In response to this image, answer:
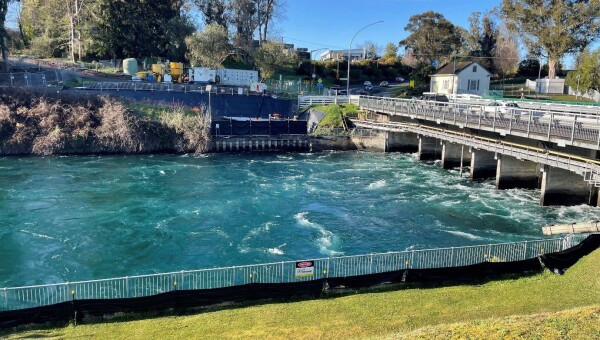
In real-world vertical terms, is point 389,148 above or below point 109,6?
below

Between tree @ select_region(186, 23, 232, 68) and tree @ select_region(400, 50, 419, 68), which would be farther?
tree @ select_region(400, 50, 419, 68)

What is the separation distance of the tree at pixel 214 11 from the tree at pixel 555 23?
52.2 m

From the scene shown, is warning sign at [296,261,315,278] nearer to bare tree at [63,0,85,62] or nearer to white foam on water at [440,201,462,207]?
white foam on water at [440,201,462,207]

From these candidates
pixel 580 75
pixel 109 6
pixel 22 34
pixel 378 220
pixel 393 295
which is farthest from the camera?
pixel 22 34

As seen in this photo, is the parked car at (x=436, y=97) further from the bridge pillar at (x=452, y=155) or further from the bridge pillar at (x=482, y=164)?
the bridge pillar at (x=482, y=164)

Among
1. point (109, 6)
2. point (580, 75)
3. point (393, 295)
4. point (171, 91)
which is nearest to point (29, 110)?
point (171, 91)

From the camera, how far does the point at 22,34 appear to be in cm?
9050

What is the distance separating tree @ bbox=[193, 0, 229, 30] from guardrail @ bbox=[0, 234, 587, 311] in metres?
82.5

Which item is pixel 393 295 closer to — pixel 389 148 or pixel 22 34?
pixel 389 148

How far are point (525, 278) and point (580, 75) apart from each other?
67.6 m

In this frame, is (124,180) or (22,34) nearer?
(124,180)

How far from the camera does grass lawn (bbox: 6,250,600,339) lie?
47.0ft

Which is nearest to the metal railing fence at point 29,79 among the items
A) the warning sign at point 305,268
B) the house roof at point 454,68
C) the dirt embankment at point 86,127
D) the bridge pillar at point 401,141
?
the dirt embankment at point 86,127

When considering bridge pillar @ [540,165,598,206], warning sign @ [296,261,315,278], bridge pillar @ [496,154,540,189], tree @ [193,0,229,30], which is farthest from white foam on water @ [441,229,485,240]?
tree @ [193,0,229,30]
